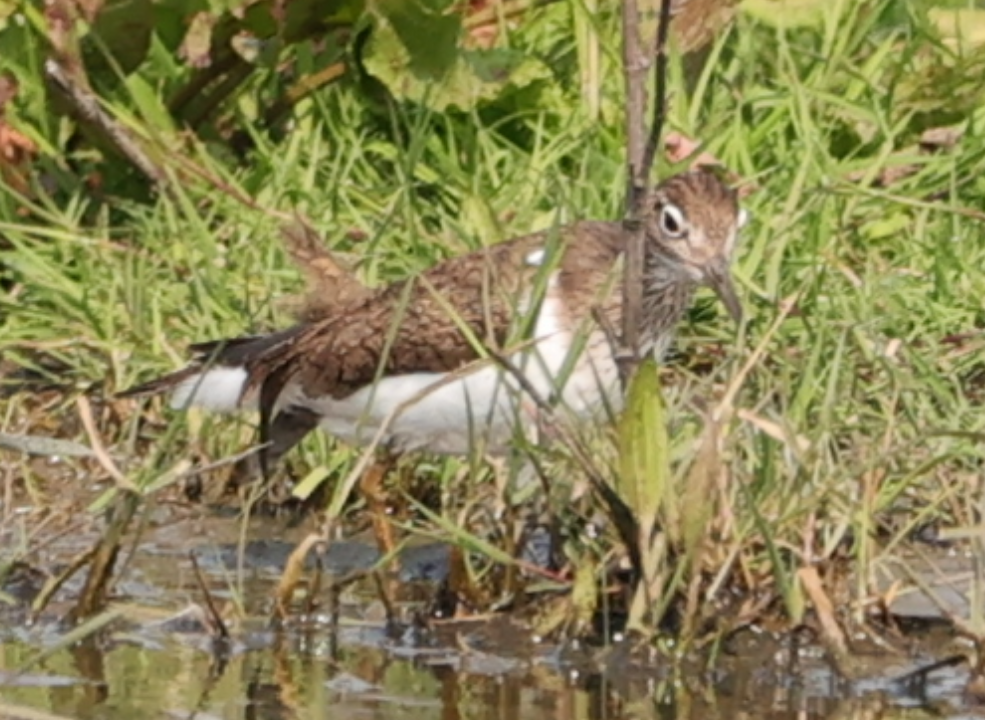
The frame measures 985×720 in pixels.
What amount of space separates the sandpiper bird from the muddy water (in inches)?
17.8

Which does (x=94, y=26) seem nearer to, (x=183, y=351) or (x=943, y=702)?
(x=183, y=351)

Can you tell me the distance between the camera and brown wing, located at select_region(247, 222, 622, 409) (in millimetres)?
6254

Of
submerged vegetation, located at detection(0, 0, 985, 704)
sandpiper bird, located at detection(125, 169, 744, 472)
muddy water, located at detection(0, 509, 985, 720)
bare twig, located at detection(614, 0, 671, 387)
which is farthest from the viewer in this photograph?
submerged vegetation, located at detection(0, 0, 985, 704)

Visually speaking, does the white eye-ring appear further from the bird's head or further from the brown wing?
the brown wing

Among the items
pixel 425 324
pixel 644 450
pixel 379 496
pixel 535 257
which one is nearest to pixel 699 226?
pixel 535 257

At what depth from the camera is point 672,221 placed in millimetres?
6559

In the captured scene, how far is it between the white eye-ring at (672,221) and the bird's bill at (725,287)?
11cm

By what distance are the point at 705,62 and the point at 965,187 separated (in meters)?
0.81

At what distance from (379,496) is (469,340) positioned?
2.16 feet

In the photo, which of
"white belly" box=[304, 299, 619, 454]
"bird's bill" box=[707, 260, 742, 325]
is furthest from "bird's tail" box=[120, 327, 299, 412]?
"bird's bill" box=[707, 260, 742, 325]

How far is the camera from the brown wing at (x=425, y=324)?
246 inches

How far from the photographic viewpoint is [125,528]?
550cm

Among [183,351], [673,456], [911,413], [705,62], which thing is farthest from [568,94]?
[673,456]

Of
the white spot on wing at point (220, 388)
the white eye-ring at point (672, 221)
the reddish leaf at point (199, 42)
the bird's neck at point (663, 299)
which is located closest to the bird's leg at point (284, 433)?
the white spot on wing at point (220, 388)
